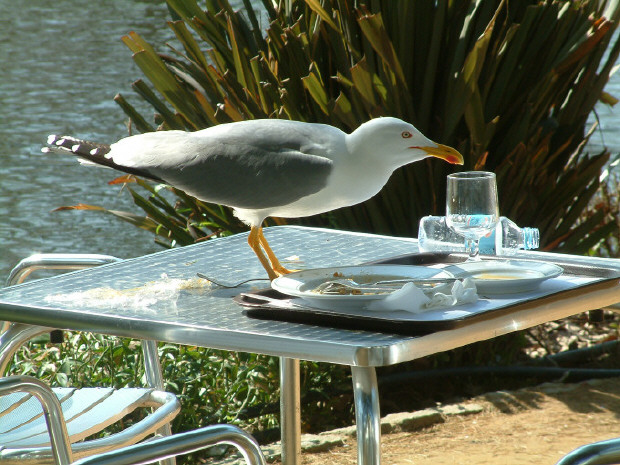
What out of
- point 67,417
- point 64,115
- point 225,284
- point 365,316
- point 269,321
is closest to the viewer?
point 365,316

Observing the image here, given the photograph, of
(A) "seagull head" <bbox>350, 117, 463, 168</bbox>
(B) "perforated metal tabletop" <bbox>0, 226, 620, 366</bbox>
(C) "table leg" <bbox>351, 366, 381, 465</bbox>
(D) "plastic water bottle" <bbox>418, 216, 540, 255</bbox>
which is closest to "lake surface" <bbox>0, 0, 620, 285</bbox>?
(D) "plastic water bottle" <bbox>418, 216, 540, 255</bbox>

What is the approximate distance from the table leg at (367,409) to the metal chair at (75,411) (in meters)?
0.61

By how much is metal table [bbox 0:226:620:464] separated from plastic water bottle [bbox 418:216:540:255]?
8 centimetres

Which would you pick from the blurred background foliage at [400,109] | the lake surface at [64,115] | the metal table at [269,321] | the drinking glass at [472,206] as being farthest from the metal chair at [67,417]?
the lake surface at [64,115]

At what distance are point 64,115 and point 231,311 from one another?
694 centimetres

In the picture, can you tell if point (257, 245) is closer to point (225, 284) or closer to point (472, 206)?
point (225, 284)

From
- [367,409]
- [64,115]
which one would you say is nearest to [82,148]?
[367,409]

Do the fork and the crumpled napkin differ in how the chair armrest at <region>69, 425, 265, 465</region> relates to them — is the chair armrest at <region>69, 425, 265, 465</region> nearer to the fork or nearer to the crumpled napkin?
the crumpled napkin

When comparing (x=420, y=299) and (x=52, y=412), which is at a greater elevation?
(x=420, y=299)

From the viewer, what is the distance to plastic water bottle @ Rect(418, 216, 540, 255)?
2320 mm

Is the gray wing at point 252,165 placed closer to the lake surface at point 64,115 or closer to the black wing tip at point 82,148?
the black wing tip at point 82,148

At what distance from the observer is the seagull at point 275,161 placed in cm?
206

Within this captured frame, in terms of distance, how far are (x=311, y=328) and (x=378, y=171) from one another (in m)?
0.52

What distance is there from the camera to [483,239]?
234cm
